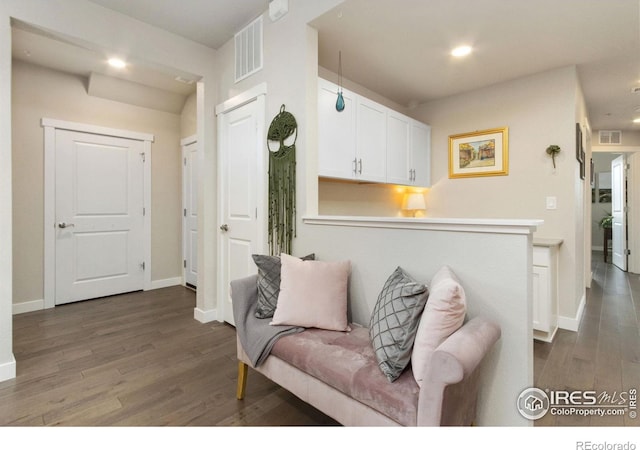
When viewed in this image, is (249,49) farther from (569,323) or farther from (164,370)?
(569,323)

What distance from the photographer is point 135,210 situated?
13.8 feet

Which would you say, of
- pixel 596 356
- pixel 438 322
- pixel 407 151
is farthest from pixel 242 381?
pixel 407 151

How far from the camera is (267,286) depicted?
1921 mm

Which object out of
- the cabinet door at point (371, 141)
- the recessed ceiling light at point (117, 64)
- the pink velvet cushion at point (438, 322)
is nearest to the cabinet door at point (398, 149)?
the cabinet door at point (371, 141)

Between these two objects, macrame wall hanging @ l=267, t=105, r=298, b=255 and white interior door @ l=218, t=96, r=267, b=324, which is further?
white interior door @ l=218, t=96, r=267, b=324

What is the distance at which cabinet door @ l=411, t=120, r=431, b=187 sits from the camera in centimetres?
379

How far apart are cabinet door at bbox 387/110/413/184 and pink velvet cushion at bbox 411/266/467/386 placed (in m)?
2.26

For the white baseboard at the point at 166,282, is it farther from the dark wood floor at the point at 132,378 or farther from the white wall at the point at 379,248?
the white wall at the point at 379,248

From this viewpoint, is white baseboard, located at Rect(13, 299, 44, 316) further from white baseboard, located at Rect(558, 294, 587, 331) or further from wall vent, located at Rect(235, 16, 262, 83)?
white baseboard, located at Rect(558, 294, 587, 331)

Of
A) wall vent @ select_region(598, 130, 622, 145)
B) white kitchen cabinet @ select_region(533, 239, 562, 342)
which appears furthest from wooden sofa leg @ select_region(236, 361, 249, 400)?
wall vent @ select_region(598, 130, 622, 145)

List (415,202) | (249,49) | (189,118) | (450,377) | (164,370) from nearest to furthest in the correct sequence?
(450,377) < (164,370) < (249,49) < (415,202) < (189,118)

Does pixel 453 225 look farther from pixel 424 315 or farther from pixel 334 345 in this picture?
pixel 334 345

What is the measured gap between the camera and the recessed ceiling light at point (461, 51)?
108 inches

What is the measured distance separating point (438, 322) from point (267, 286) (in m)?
1.04
